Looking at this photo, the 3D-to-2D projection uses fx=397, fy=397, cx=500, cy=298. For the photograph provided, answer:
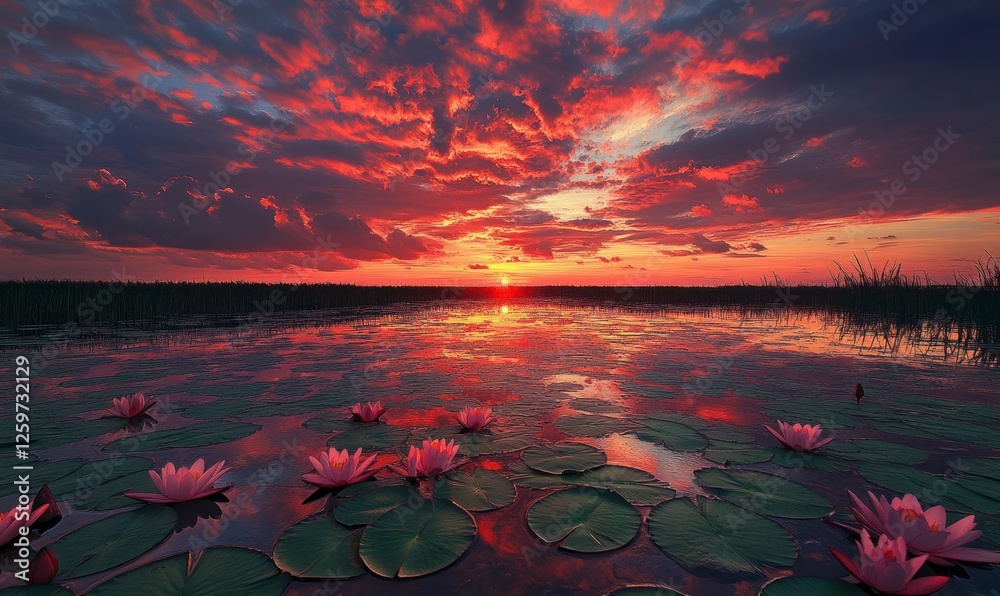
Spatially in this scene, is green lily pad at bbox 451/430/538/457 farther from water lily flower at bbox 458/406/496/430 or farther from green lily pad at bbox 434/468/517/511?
green lily pad at bbox 434/468/517/511

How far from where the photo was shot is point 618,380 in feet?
20.9

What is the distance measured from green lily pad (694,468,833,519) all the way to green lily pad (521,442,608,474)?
778mm

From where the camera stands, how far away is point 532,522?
2.38 m

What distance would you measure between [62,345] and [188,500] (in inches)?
447

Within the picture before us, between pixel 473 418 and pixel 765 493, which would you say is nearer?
pixel 765 493

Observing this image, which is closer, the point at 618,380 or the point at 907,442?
the point at 907,442

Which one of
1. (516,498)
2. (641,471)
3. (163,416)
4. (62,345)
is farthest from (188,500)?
(62,345)

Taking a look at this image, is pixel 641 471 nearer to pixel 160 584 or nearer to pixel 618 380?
pixel 160 584

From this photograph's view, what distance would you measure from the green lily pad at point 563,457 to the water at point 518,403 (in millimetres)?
194

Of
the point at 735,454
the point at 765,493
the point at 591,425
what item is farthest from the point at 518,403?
the point at 765,493

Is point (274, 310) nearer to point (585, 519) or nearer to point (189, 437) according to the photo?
point (189, 437)

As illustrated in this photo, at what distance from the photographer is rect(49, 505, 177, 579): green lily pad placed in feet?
6.48

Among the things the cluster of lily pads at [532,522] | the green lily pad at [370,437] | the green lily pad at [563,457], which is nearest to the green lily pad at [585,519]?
the cluster of lily pads at [532,522]

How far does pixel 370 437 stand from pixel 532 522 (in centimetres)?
203
